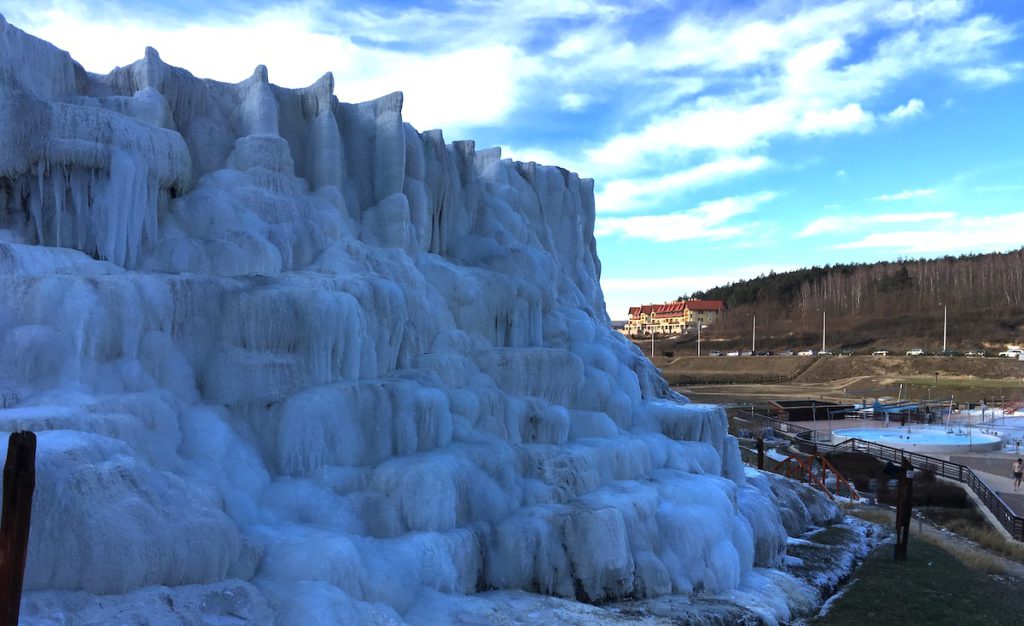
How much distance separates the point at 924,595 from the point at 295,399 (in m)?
13.0

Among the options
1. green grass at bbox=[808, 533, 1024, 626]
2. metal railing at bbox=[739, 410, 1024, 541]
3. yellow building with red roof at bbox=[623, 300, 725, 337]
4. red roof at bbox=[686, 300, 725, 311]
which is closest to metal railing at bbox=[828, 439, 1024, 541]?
metal railing at bbox=[739, 410, 1024, 541]

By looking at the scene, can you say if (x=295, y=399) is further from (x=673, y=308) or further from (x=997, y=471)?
(x=673, y=308)

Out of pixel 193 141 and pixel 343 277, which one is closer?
pixel 343 277

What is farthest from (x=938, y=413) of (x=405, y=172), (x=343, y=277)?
(x=343, y=277)

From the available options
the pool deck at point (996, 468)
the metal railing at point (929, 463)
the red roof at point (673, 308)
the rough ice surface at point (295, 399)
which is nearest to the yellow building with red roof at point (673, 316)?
the red roof at point (673, 308)

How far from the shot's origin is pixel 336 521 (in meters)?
10.7

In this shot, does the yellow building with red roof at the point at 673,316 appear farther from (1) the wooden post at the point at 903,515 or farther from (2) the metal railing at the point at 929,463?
(1) the wooden post at the point at 903,515

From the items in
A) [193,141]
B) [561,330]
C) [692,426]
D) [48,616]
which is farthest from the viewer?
[561,330]

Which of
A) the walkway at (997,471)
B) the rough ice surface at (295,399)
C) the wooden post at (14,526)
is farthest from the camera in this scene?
the walkway at (997,471)

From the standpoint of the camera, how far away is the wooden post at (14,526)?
585 cm

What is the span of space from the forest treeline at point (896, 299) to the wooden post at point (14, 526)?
90628mm

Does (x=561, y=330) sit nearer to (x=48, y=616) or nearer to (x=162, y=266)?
(x=162, y=266)

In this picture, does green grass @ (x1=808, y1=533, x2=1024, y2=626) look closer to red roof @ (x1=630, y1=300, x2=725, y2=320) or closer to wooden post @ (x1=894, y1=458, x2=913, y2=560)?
wooden post @ (x1=894, y1=458, x2=913, y2=560)

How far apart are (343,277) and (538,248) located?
1054cm
